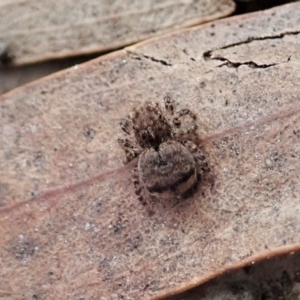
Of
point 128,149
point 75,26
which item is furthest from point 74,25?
point 128,149

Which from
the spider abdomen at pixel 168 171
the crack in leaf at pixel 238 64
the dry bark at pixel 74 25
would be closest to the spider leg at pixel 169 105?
the spider abdomen at pixel 168 171

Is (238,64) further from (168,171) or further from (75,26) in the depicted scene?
(75,26)

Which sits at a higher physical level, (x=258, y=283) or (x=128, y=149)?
(x=128, y=149)

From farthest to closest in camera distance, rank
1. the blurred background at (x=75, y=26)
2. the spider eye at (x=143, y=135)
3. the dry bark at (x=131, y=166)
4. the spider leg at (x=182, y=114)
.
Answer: the blurred background at (x=75, y=26) → the spider eye at (x=143, y=135) → the spider leg at (x=182, y=114) → the dry bark at (x=131, y=166)

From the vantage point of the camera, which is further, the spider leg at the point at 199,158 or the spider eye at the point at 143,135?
the spider eye at the point at 143,135

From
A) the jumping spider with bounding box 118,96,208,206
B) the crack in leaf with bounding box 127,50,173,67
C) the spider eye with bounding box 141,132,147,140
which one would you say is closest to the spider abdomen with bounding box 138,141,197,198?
the jumping spider with bounding box 118,96,208,206

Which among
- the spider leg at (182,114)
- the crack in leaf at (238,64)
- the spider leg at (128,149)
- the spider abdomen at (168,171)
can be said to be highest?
the crack in leaf at (238,64)

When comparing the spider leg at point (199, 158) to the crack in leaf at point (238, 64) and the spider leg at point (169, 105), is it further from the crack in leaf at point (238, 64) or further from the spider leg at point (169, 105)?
the crack in leaf at point (238, 64)
